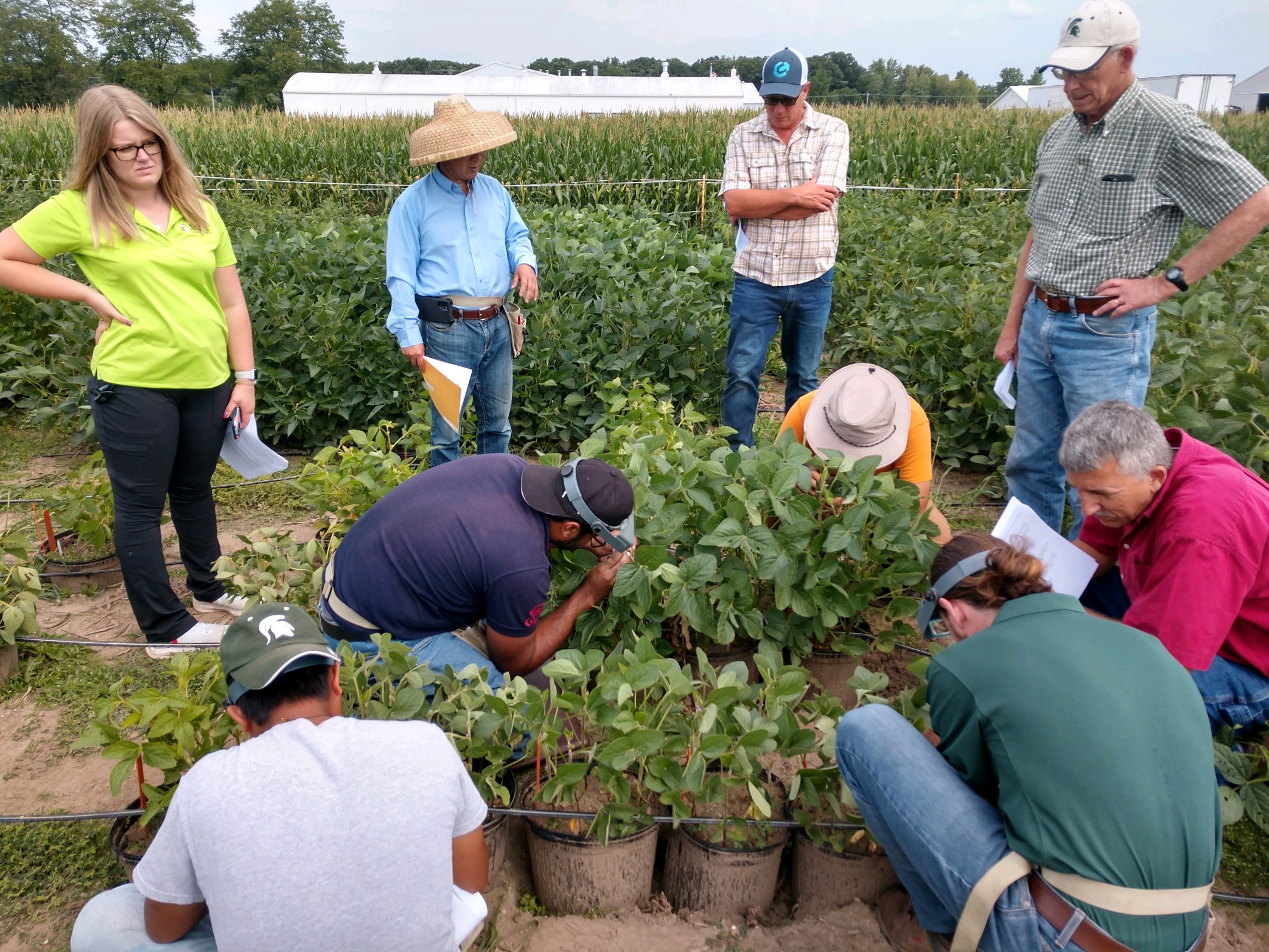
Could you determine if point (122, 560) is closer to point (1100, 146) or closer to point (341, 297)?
point (341, 297)

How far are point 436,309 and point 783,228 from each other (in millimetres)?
1472

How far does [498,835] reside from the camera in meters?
2.06

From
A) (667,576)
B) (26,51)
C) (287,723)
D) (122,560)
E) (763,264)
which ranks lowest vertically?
(122,560)

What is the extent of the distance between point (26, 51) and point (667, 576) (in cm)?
6079

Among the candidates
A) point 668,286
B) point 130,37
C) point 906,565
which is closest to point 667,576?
point 906,565

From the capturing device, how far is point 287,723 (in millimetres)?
1417

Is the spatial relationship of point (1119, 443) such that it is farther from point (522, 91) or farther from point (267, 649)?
point (522, 91)

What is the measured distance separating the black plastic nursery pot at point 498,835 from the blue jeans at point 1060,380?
6.00 feet

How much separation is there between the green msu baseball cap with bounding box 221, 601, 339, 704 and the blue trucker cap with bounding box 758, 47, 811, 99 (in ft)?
9.98

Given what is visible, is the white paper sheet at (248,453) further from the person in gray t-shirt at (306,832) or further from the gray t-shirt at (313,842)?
the gray t-shirt at (313,842)

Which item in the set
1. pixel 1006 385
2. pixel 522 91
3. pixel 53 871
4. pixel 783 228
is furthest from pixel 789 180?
pixel 522 91

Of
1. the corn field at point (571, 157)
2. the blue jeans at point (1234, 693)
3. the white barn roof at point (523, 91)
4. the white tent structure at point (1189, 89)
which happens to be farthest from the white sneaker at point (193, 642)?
the white tent structure at point (1189, 89)

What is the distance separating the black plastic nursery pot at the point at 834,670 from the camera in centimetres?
274

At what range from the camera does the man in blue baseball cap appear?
384 cm
